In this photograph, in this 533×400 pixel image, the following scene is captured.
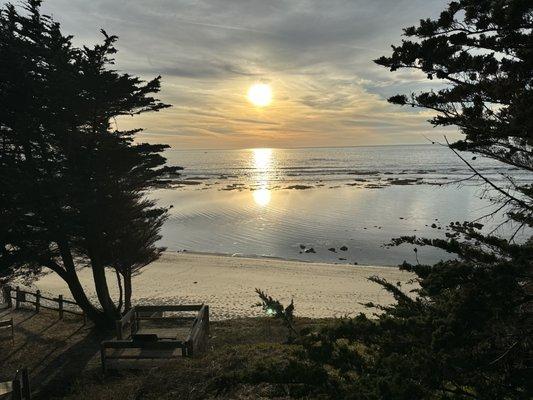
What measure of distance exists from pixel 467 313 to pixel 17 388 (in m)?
9.56

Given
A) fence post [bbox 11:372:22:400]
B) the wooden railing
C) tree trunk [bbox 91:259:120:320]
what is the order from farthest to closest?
tree trunk [bbox 91:259:120:320], the wooden railing, fence post [bbox 11:372:22:400]

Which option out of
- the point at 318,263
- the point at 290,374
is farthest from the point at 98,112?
the point at 318,263

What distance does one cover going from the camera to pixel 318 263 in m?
27.3

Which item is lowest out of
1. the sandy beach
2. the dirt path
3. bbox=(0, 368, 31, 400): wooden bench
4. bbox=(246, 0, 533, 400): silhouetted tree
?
the sandy beach

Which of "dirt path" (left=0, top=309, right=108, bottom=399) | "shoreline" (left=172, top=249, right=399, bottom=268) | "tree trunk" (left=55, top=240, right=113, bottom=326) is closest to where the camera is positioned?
"dirt path" (left=0, top=309, right=108, bottom=399)

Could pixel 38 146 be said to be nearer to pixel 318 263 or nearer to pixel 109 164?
pixel 109 164

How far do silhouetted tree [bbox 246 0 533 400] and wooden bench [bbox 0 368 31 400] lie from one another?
6982 millimetres

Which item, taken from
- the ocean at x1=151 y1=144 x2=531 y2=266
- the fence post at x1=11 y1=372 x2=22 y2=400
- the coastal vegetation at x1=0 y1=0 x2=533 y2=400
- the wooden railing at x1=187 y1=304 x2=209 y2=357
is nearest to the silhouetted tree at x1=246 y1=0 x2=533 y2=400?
the coastal vegetation at x1=0 y1=0 x2=533 y2=400

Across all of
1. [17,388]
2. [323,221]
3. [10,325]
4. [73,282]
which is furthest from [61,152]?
[323,221]

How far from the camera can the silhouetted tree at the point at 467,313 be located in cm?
452

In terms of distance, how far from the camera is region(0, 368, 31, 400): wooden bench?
28.8 ft

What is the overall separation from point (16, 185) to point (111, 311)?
622 centimetres

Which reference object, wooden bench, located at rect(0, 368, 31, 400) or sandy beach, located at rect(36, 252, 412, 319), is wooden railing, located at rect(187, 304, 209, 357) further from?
sandy beach, located at rect(36, 252, 412, 319)

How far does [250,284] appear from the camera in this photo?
23016 millimetres
